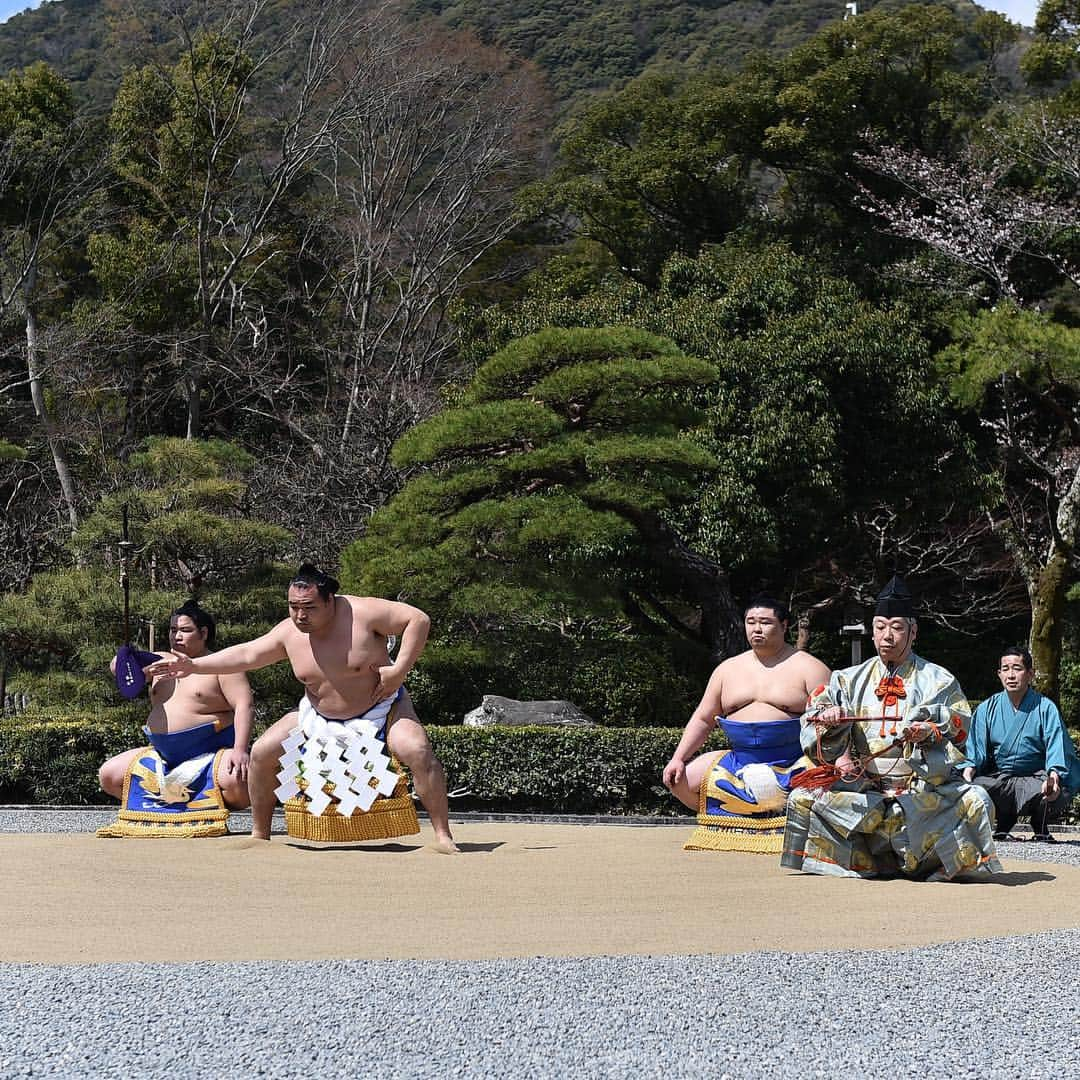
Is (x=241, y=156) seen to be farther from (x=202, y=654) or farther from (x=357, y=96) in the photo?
(x=202, y=654)

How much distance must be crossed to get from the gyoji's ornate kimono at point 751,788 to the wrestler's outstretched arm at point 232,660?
1698 mm

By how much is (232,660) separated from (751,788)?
6.55ft

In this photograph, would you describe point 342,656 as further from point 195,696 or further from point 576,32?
point 576,32

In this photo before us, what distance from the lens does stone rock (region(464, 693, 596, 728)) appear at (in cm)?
996

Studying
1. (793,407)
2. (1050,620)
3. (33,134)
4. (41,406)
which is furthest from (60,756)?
(33,134)

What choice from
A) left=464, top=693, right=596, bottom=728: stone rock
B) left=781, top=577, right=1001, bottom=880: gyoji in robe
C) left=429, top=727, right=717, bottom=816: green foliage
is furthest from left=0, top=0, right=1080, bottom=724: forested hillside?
left=781, top=577, right=1001, bottom=880: gyoji in robe

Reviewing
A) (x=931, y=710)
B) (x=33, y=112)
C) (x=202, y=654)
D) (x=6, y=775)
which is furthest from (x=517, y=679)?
(x=33, y=112)

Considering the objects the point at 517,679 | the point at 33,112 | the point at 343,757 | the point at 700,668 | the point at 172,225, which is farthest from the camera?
the point at 172,225

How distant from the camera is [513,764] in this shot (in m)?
8.38

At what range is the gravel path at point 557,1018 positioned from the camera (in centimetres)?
246

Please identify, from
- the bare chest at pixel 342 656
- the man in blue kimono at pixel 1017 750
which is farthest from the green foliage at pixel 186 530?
the man in blue kimono at pixel 1017 750

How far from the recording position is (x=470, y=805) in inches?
337

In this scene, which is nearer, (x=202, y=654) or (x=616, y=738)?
(x=202, y=654)

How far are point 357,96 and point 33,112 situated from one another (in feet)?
14.2
